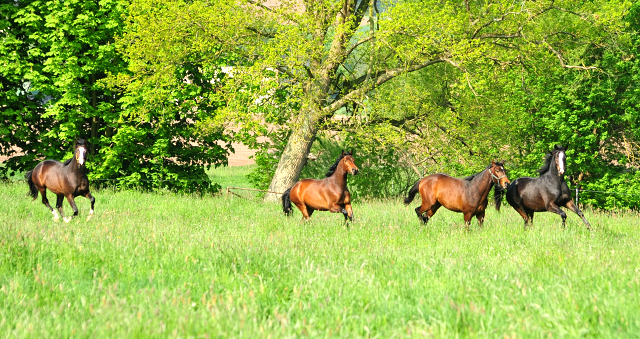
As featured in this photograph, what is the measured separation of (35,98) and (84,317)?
63.2 feet

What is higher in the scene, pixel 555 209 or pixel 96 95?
pixel 96 95

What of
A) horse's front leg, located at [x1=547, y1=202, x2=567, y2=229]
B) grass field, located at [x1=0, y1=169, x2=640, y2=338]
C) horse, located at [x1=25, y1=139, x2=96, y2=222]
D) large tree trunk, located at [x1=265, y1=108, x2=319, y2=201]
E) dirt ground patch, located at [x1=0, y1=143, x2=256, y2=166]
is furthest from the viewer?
dirt ground patch, located at [x1=0, y1=143, x2=256, y2=166]

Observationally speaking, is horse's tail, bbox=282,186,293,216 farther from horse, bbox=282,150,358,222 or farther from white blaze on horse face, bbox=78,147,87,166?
white blaze on horse face, bbox=78,147,87,166

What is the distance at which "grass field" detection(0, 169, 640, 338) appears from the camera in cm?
484

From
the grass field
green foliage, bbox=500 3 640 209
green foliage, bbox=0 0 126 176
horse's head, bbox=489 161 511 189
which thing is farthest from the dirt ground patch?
the grass field

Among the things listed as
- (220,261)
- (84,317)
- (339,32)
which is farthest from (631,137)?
(84,317)

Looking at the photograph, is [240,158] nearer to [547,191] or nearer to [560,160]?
[547,191]

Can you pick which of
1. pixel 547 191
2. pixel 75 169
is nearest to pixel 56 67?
pixel 75 169

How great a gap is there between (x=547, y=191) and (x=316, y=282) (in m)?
7.79

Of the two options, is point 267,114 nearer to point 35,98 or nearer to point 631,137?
point 35,98

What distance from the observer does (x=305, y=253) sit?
27.2 feet

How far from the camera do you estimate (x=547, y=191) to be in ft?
40.7

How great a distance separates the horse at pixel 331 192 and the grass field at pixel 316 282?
3.02ft

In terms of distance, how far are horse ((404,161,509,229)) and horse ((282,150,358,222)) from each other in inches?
67.7
